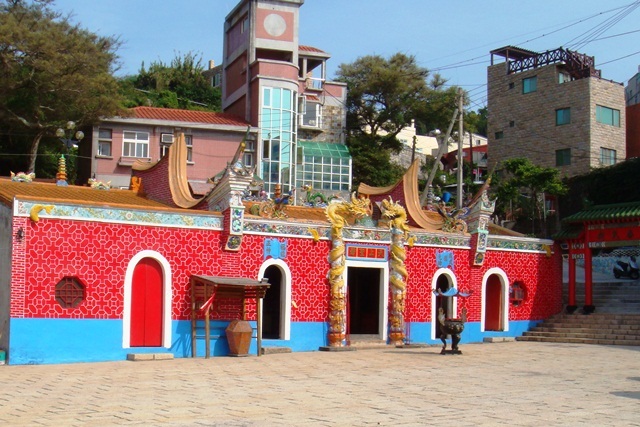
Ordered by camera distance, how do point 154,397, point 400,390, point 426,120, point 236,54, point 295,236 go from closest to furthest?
1. point 154,397
2. point 400,390
3. point 295,236
4. point 236,54
5. point 426,120

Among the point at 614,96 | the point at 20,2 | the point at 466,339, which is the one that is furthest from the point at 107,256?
the point at 614,96

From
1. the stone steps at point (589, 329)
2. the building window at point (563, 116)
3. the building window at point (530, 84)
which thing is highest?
the building window at point (530, 84)

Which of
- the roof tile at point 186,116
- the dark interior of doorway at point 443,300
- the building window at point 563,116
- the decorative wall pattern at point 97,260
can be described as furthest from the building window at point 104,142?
the building window at point 563,116

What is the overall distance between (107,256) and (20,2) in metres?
19.3

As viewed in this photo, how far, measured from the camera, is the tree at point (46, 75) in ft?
99.2

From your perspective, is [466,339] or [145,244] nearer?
[145,244]

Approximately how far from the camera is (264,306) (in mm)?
20875

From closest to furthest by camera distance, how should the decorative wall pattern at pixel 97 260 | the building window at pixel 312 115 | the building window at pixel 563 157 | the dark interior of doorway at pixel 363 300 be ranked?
the decorative wall pattern at pixel 97 260
the dark interior of doorway at pixel 363 300
the building window at pixel 563 157
the building window at pixel 312 115

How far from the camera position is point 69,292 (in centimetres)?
1656

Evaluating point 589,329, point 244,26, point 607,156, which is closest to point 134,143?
point 244,26

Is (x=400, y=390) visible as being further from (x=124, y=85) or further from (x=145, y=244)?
(x=124, y=85)

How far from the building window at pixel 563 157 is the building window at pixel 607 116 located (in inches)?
79.0

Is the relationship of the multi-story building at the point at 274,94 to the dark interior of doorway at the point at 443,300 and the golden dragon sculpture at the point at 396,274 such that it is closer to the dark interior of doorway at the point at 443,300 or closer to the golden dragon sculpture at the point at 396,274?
the dark interior of doorway at the point at 443,300

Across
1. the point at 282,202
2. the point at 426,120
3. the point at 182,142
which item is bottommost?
the point at 282,202
